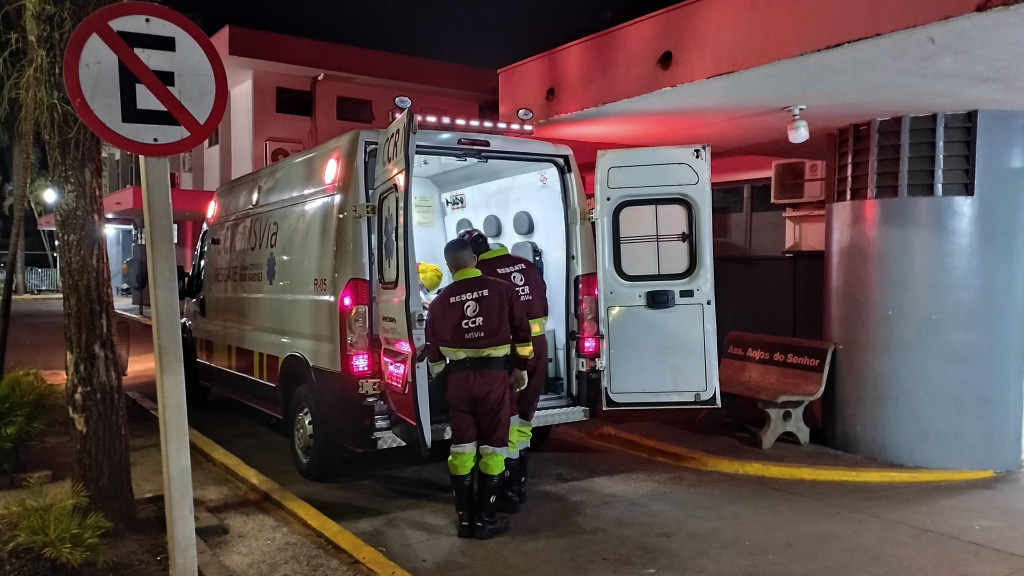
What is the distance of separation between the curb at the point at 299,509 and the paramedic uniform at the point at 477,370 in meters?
0.64

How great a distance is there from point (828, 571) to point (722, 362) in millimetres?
3378

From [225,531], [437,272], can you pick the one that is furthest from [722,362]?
[225,531]

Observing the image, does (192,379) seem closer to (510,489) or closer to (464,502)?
(510,489)

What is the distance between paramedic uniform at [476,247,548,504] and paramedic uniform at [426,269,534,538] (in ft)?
1.13

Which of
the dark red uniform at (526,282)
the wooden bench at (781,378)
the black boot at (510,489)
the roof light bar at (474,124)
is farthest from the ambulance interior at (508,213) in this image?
the wooden bench at (781,378)

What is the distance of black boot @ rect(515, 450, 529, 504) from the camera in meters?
5.36

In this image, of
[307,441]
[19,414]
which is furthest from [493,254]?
[19,414]

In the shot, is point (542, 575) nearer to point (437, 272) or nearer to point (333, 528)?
point (333, 528)

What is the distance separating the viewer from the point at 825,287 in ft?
22.1

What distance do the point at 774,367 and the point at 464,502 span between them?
136 inches

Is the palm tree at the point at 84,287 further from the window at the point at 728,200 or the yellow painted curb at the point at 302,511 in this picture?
the window at the point at 728,200

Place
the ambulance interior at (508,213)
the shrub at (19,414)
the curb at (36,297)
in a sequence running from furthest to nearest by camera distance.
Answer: the curb at (36,297) → the ambulance interior at (508,213) → the shrub at (19,414)

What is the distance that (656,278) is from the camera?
6.09 m

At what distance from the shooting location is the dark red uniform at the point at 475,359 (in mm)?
4660
